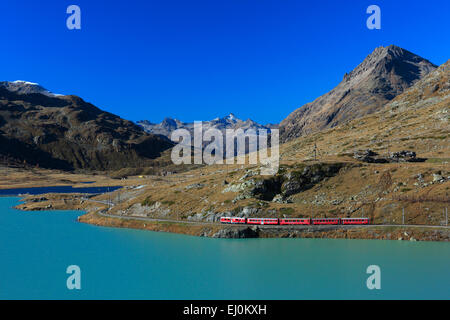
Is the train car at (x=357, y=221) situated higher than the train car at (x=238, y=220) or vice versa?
the train car at (x=357, y=221)

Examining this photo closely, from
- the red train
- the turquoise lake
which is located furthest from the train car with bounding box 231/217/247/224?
the turquoise lake

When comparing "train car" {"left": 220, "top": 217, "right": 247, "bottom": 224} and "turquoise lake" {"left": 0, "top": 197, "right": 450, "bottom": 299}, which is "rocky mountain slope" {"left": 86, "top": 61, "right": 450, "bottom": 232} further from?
"turquoise lake" {"left": 0, "top": 197, "right": 450, "bottom": 299}

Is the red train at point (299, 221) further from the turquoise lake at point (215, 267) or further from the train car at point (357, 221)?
the turquoise lake at point (215, 267)

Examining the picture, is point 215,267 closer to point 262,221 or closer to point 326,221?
point 262,221

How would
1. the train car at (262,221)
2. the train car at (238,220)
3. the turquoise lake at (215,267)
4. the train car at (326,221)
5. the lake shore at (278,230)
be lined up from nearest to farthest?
the turquoise lake at (215,267), the lake shore at (278,230), the train car at (326,221), the train car at (262,221), the train car at (238,220)

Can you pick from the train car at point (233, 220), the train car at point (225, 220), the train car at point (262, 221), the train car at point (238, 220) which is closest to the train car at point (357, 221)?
the train car at point (262, 221)

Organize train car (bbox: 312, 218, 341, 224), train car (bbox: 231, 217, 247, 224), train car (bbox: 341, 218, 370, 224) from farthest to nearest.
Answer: train car (bbox: 231, 217, 247, 224) < train car (bbox: 312, 218, 341, 224) < train car (bbox: 341, 218, 370, 224)

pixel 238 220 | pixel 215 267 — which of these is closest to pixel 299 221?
pixel 238 220

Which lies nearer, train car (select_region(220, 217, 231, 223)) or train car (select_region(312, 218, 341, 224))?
train car (select_region(312, 218, 341, 224))

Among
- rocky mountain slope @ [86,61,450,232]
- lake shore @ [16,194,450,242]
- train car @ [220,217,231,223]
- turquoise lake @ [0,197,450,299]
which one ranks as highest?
rocky mountain slope @ [86,61,450,232]
